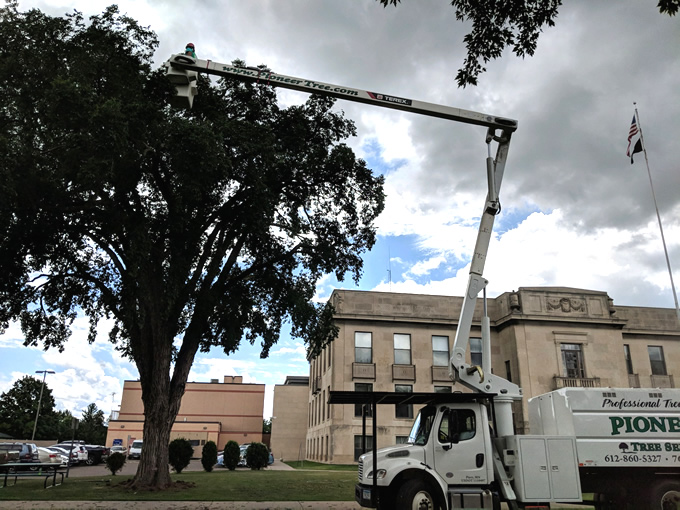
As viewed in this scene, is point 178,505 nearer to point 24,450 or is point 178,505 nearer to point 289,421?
point 24,450

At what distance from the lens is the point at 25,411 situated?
82.3 m

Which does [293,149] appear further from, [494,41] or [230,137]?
[494,41]

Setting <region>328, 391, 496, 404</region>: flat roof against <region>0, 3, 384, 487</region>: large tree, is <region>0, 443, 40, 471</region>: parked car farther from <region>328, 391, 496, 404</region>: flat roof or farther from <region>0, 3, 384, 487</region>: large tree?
<region>328, 391, 496, 404</region>: flat roof

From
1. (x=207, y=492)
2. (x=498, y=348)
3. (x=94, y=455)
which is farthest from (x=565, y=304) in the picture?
(x=94, y=455)

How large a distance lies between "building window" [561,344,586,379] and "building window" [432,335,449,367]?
789cm

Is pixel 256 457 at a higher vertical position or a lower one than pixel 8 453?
lower

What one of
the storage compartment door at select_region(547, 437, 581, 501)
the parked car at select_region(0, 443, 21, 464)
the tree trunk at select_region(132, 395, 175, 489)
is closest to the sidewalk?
the tree trunk at select_region(132, 395, 175, 489)

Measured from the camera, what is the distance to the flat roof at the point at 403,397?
1081 centimetres

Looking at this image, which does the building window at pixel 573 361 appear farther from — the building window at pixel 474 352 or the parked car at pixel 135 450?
the parked car at pixel 135 450

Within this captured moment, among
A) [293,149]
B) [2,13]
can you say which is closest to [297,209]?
[293,149]

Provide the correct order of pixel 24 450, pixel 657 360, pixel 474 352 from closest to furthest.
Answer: pixel 24 450, pixel 474 352, pixel 657 360

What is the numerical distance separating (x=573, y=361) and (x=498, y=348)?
→ 5.06 metres

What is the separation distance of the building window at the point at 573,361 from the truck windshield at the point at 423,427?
28.4m

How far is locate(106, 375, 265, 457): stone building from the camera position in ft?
221
